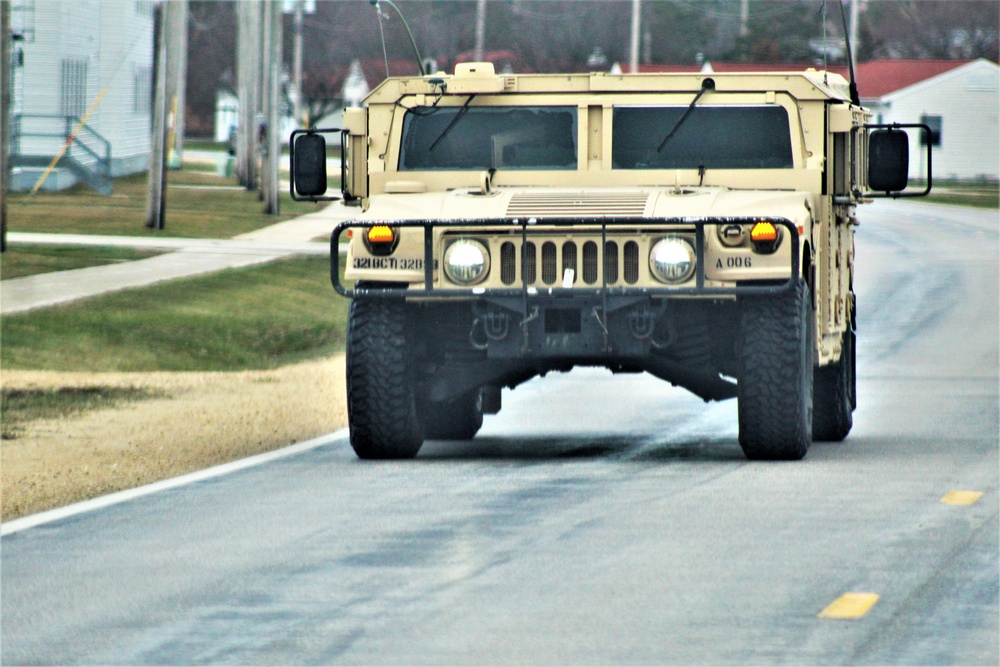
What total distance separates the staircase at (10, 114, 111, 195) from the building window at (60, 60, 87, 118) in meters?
0.49

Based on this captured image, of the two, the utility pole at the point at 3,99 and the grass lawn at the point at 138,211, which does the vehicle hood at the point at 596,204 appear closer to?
the utility pole at the point at 3,99

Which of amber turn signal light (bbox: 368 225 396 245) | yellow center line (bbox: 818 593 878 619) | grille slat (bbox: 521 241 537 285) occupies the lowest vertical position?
yellow center line (bbox: 818 593 878 619)

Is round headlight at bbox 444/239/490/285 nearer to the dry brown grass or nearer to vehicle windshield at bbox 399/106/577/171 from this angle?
vehicle windshield at bbox 399/106/577/171

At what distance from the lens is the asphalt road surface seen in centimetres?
716

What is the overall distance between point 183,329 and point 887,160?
1131 cm

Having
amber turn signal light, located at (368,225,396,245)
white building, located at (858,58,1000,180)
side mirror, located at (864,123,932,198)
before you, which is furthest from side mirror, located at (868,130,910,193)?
white building, located at (858,58,1000,180)

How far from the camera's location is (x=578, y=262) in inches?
451

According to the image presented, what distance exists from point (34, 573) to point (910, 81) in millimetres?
73178

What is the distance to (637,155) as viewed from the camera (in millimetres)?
12555

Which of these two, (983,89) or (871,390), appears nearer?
(871,390)

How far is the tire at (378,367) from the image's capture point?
464 inches

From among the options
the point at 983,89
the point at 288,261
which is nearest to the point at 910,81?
the point at 983,89

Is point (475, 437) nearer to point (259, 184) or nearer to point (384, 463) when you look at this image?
point (384, 463)

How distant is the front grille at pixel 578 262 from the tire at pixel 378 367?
0.80 m
